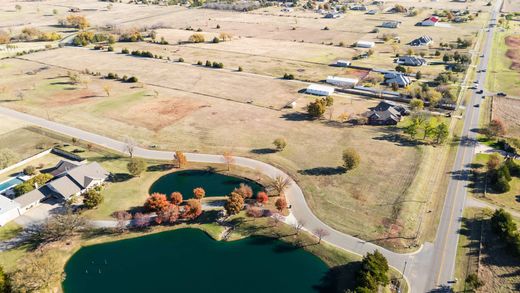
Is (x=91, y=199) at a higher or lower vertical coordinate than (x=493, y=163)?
lower

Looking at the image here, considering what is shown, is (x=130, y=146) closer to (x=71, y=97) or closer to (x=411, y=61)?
(x=71, y=97)

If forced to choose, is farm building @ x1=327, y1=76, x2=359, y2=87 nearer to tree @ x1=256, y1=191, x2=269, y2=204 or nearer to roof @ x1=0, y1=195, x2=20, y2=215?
tree @ x1=256, y1=191, x2=269, y2=204

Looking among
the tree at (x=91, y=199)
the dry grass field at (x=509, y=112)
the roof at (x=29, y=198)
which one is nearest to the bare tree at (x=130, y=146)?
the tree at (x=91, y=199)

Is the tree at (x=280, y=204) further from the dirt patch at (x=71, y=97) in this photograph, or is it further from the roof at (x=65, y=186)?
the dirt patch at (x=71, y=97)

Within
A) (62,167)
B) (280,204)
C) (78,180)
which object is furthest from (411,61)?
(62,167)

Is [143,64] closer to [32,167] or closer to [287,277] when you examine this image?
[32,167]

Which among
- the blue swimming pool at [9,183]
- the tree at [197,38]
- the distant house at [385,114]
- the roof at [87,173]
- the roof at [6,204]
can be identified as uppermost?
the tree at [197,38]
